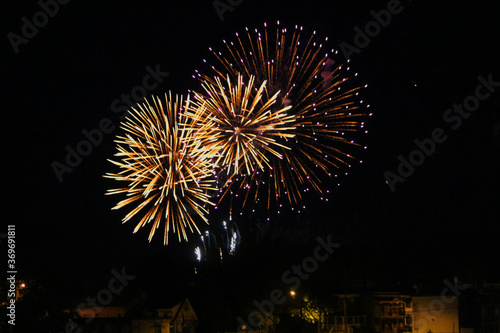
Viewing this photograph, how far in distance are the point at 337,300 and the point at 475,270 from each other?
16651mm

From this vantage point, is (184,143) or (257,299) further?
(257,299)

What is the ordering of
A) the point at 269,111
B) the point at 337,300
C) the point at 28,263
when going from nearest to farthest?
the point at 28,263
the point at 269,111
the point at 337,300

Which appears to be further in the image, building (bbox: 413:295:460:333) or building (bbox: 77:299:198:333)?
building (bbox: 77:299:198:333)

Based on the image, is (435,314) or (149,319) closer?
(435,314)

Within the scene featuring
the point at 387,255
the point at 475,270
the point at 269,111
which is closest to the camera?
the point at 269,111

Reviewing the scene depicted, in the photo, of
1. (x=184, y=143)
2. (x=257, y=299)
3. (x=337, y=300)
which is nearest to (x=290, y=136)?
(x=184, y=143)

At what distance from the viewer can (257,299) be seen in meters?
45.1

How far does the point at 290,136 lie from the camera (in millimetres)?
22297

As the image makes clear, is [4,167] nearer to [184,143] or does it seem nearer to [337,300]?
[184,143]

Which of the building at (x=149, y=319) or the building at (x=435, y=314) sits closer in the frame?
the building at (x=435, y=314)

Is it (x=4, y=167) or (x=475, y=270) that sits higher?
(x=4, y=167)

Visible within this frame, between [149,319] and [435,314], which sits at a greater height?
[149,319]

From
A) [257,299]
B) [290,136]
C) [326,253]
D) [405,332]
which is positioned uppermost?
[290,136]

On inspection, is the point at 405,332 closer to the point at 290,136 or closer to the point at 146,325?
the point at 146,325
